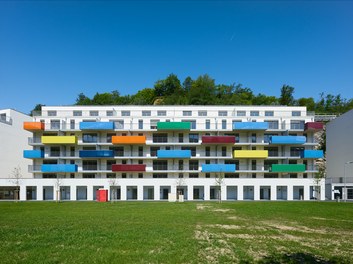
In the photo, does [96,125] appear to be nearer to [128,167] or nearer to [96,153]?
[96,153]

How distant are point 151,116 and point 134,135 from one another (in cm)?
531

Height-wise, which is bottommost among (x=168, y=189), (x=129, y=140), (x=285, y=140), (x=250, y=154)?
(x=168, y=189)

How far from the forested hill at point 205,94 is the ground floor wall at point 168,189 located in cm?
3611

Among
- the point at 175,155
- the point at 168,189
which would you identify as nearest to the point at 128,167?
the point at 168,189

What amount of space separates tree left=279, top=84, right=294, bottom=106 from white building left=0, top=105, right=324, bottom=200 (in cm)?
3886

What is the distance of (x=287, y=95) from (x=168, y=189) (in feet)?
204

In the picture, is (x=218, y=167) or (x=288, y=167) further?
(x=288, y=167)

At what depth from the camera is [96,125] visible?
62.3 metres

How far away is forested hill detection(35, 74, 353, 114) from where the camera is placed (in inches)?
3765

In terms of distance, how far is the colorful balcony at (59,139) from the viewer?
203 feet

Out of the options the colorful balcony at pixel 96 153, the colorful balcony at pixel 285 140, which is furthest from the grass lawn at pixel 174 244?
the colorful balcony at pixel 285 140

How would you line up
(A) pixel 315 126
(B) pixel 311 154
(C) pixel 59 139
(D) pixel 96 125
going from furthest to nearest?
1. (C) pixel 59 139
2. (D) pixel 96 125
3. (B) pixel 311 154
4. (A) pixel 315 126

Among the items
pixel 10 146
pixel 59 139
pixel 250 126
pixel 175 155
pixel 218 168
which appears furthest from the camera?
pixel 10 146

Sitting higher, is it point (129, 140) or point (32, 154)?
point (129, 140)
